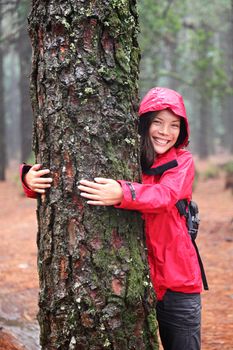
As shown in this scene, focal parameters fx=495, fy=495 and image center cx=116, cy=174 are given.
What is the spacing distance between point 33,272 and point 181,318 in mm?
4111

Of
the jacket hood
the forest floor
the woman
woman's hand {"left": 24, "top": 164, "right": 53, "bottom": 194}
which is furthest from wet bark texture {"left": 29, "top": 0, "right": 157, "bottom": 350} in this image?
the forest floor

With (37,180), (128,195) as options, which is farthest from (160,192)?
(37,180)

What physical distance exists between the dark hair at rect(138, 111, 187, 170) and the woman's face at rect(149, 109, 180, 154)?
3 centimetres

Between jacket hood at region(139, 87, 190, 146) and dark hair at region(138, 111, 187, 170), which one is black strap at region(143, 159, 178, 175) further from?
jacket hood at region(139, 87, 190, 146)

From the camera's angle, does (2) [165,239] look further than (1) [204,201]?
No

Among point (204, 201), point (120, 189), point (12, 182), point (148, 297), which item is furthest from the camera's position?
point (12, 182)

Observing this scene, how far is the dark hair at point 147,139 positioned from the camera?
3016 mm

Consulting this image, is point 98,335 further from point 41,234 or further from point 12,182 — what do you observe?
point 12,182

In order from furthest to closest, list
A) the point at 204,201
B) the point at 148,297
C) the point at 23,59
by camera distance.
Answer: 1. the point at 23,59
2. the point at 204,201
3. the point at 148,297

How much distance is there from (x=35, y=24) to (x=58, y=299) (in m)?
1.49

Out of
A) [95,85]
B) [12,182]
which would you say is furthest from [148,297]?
[12,182]

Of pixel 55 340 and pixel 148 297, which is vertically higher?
pixel 148 297

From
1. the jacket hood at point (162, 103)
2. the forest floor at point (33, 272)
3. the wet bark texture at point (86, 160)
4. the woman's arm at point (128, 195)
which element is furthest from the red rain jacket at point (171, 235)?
the forest floor at point (33, 272)

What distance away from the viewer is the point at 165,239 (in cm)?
288
